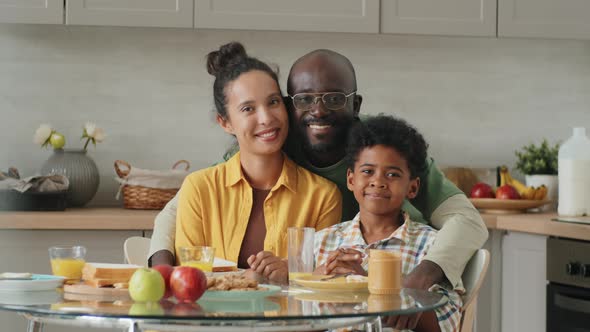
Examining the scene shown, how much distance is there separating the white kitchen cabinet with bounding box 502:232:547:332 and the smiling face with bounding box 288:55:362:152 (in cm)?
110

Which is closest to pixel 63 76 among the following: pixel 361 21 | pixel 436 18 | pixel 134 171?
pixel 134 171

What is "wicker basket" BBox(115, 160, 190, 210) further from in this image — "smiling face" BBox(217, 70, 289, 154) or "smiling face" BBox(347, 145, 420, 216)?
"smiling face" BBox(347, 145, 420, 216)

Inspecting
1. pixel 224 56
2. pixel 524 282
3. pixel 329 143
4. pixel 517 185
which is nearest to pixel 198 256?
pixel 329 143

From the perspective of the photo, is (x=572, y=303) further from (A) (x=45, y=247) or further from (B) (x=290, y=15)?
(A) (x=45, y=247)

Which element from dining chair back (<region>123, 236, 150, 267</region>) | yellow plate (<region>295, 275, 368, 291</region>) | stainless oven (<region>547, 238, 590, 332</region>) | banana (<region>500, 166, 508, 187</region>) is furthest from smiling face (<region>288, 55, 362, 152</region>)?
banana (<region>500, 166, 508, 187</region>)

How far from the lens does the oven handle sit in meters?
3.24

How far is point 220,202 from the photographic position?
2.62 metres

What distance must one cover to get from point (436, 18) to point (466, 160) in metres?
0.74

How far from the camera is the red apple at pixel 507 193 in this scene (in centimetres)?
379

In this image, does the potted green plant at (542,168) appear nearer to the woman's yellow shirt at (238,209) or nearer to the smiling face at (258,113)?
the woman's yellow shirt at (238,209)

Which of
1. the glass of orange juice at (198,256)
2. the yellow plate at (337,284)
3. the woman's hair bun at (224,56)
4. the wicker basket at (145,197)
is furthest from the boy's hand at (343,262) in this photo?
the wicker basket at (145,197)

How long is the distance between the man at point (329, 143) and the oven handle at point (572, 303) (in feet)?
2.86

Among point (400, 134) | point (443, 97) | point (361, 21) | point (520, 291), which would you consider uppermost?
point (361, 21)

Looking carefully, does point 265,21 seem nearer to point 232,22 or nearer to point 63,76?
point 232,22
